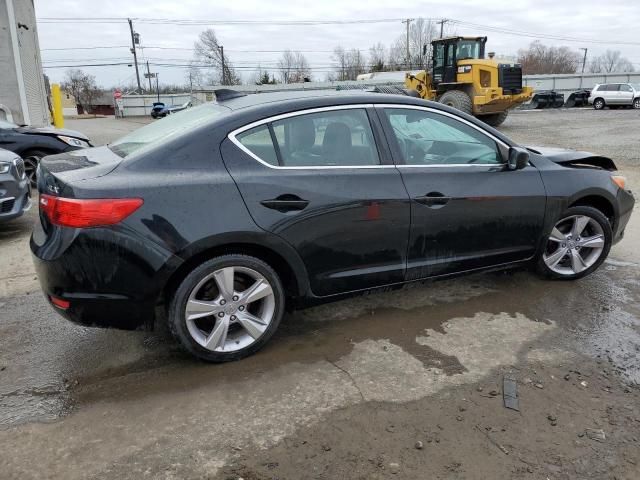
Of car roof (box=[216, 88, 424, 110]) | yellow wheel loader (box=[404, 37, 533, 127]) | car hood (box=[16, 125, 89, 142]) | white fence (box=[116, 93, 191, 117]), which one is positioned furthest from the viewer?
white fence (box=[116, 93, 191, 117])

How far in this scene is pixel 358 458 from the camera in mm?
2434

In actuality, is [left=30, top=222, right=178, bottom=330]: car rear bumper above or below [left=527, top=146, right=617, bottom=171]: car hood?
below

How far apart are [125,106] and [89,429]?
2153 inches

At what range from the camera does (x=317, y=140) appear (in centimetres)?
339

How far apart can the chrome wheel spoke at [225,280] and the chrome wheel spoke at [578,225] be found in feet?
9.51

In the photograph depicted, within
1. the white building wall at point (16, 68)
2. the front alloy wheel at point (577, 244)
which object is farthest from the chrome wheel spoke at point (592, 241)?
the white building wall at point (16, 68)

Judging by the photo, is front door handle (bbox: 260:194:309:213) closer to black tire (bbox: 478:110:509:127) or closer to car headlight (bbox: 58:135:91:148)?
car headlight (bbox: 58:135:91:148)

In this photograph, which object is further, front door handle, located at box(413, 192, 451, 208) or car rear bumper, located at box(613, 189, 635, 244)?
car rear bumper, located at box(613, 189, 635, 244)

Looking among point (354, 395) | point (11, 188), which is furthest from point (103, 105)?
point (354, 395)

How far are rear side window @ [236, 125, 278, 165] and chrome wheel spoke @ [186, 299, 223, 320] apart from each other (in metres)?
0.91

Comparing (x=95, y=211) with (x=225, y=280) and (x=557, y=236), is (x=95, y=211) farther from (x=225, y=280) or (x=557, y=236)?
(x=557, y=236)

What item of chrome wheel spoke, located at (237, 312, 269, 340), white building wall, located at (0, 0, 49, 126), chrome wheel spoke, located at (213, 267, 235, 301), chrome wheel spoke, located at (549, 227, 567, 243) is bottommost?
chrome wheel spoke, located at (237, 312, 269, 340)

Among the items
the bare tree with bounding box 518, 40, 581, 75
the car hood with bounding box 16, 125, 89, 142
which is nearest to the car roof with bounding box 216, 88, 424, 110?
the car hood with bounding box 16, 125, 89, 142

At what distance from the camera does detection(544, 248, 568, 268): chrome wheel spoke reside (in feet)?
14.4
